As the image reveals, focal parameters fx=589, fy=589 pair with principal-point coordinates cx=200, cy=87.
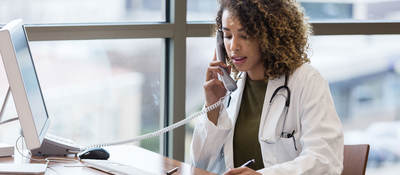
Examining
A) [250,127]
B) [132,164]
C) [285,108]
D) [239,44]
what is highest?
[239,44]

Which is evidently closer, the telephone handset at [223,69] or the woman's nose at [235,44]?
the woman's nose at [235,44]

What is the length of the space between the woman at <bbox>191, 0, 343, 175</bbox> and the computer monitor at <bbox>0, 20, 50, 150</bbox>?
2.37ft

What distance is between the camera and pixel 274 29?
7.27 ft

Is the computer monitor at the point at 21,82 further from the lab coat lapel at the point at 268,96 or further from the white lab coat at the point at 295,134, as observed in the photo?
the lab coat lapel at the point at 268,96

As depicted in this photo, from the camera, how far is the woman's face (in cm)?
220

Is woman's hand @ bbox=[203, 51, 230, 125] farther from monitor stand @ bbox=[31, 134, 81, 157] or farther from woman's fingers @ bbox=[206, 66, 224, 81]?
monitor stand @ bbox=[31, 134, 81, 157]

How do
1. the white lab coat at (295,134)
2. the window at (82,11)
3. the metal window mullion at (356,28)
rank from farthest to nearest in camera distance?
the metal window mullion at (356,28) < the window at (82,11) < the white lab coat at (295,134)

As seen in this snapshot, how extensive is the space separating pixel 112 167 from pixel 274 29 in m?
0.78

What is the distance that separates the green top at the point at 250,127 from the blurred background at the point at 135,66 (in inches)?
33.0

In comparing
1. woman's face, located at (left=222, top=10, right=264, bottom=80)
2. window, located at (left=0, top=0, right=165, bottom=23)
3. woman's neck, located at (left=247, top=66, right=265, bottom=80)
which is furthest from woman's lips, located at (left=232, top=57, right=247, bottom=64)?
window, located at (left=0, top=0, right=165, bottom=23)

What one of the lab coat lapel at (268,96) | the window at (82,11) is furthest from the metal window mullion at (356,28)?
the lab coat lapel at (268,96)

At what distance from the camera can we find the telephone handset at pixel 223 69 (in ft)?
7.72

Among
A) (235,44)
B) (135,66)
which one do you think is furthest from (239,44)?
(135,66)

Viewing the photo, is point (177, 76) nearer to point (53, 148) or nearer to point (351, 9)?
point (53, 148)
